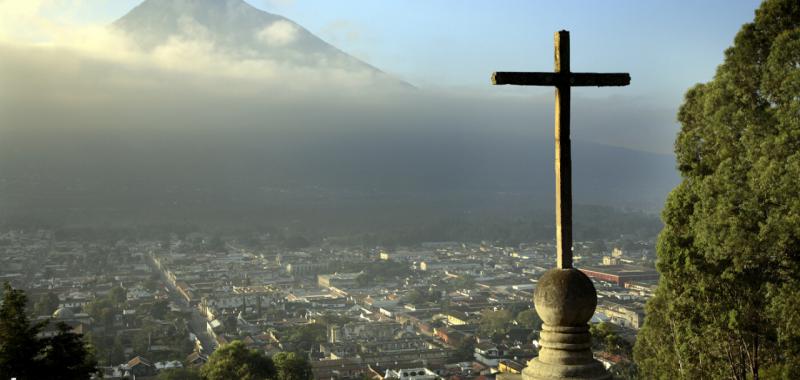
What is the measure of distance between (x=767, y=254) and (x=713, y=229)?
50 cm

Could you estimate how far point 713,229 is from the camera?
7703mm

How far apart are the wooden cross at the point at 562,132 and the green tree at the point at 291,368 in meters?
15.3

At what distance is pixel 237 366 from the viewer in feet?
61.1

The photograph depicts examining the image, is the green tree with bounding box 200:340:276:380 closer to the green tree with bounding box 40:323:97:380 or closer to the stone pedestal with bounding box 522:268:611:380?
the green tree with bounding box 40:323:97:380

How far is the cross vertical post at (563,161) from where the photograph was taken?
452 cm

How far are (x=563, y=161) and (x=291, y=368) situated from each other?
52.8 feet

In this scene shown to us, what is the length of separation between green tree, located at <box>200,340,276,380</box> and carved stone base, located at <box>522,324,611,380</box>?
1459cm

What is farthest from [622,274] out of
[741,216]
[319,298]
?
[741,216]

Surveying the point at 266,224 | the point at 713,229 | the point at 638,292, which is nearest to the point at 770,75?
the point at 713,229

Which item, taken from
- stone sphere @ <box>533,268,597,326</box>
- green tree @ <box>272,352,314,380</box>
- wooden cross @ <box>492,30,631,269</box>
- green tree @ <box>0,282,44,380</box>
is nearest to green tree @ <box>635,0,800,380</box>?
wooden cross @ <box>492,30,631,269</box>

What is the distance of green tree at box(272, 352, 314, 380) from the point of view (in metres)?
19.4

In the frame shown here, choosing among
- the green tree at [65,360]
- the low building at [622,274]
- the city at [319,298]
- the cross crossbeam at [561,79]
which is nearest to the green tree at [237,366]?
the city at [319,298]

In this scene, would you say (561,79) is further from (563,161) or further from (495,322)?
(495,322)

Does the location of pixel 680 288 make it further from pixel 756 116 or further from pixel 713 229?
pixel 756 116
